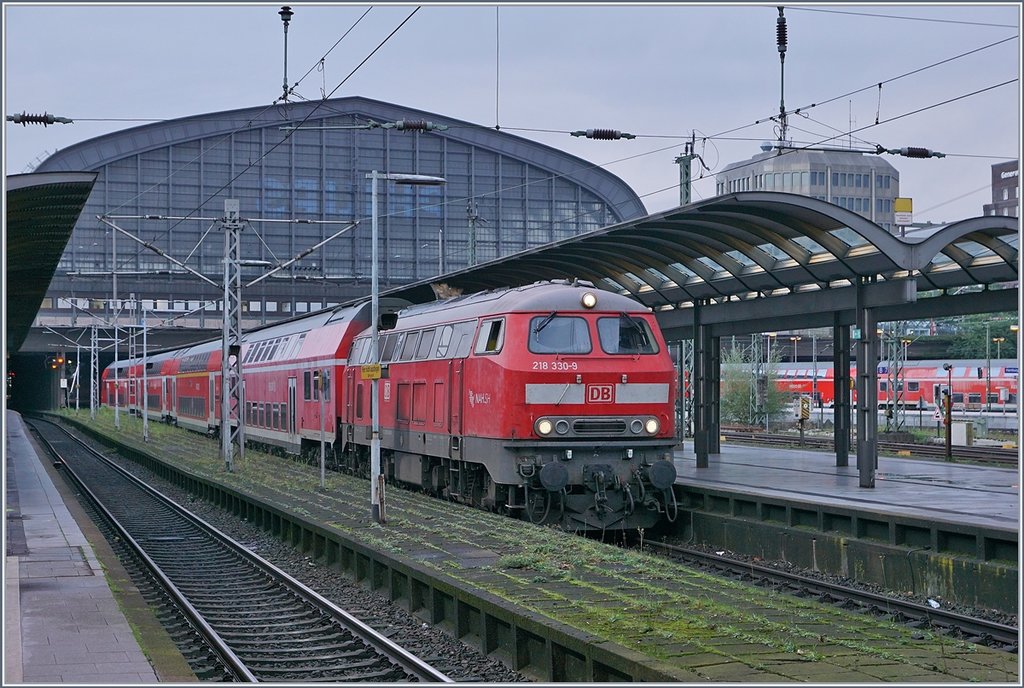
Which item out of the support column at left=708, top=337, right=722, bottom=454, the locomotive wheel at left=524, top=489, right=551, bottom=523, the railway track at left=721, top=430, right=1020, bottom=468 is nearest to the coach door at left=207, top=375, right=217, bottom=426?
the railway track at left=721, top=430, right=1020, bottom=468

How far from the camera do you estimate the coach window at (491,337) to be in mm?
20188

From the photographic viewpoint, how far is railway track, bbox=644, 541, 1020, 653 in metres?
13.4

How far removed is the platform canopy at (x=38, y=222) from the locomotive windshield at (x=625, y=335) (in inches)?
330

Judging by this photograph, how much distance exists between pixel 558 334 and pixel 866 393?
651cm

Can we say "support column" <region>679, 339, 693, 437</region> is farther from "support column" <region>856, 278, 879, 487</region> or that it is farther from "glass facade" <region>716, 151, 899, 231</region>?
→ "glass facade" <region>716, 151, 899, 231</region>

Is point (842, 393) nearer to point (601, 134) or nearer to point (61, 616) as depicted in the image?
point (601, 134)

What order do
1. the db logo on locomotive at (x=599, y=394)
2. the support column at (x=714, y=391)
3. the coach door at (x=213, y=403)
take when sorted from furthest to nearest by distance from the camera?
the coach door at (x=213, y=403), the support column at (x=714, y=391), the db logo on locomotive at (x=599, y=394)

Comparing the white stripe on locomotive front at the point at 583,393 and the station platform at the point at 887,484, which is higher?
the white stripe on locomotive front at the point at 583,393

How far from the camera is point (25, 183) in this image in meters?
13.7

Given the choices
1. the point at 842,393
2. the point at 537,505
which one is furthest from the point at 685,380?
the point at 537,505

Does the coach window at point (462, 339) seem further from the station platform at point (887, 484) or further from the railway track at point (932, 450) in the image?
the railway track at point (932, 450)

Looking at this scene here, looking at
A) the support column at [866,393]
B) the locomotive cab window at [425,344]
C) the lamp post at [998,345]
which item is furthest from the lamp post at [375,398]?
the lamp post at [998,345]

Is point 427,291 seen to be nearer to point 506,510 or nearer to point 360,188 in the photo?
point 506,510

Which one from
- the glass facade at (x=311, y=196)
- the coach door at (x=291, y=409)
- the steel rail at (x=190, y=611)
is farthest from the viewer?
the glass facade at (x=311, y=196)
